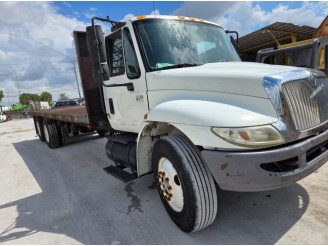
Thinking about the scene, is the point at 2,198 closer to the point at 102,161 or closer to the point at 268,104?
the point at 102,161

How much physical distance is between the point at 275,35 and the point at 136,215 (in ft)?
37.4

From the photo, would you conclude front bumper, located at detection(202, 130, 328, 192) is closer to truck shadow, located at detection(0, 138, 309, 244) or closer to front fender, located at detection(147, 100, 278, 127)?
front fender, located at detection(147, 100, 278, 127)

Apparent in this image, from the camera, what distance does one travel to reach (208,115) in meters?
2.48

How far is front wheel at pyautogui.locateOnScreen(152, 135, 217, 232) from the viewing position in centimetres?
262

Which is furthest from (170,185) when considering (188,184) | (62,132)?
(62,132)

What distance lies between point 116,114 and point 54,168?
274cm

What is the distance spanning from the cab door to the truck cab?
1 cm

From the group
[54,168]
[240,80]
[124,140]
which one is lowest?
[54,168]

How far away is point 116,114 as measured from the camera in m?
4.30

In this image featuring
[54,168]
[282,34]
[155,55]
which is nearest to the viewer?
[155,55]

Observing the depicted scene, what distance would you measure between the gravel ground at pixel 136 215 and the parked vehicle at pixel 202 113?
0.34 m

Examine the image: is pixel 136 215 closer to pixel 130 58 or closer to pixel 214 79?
pixel 214 79

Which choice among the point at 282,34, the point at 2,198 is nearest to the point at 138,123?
the point at 2,198

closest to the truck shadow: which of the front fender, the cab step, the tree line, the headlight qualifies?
the cab step
